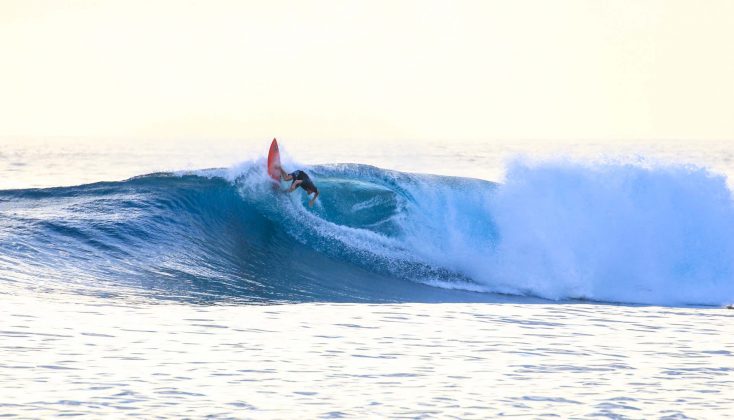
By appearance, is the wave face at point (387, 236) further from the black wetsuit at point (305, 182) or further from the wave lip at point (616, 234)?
the black wetsuit at point (305, 182)

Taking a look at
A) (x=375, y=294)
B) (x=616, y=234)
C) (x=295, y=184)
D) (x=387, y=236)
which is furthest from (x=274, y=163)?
(x=616, y=234)

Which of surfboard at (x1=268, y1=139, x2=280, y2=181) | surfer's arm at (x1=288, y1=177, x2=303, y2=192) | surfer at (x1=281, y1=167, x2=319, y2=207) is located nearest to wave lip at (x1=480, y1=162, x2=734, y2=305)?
surfer at (x1=281, y1=167, x2=319, y2=207)

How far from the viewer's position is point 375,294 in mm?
13094

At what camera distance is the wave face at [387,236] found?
532 inches

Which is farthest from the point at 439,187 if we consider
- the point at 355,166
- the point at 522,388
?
the point at 522,388

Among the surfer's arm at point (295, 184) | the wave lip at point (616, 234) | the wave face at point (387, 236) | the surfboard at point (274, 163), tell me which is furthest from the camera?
the surfboard at point (274, 163)

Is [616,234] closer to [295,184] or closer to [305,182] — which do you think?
[305,182]

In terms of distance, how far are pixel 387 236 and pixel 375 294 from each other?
3322 millimetres

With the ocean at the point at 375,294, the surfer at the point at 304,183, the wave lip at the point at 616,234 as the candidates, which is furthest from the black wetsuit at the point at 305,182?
the wave lip at the point at 616,234

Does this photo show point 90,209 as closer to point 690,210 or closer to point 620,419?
point 690,210

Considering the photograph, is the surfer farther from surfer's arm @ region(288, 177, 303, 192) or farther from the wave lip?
the wave lip

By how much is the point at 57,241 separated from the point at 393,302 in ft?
16.2

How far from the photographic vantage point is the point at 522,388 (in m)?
8.04

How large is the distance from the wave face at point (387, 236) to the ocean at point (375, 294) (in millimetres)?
40
